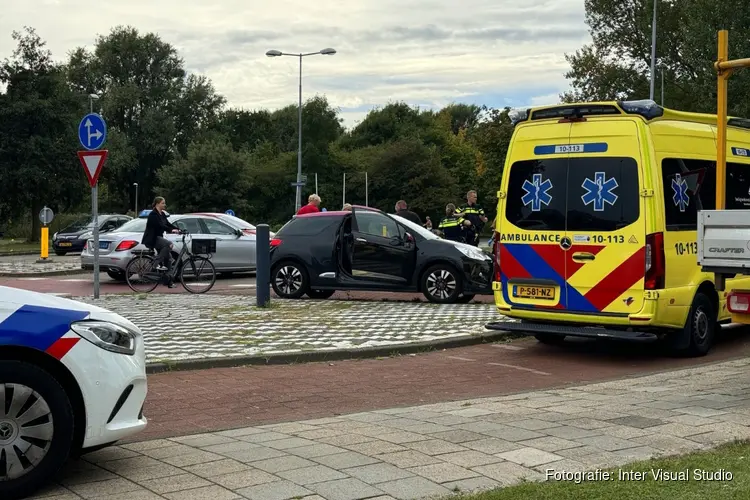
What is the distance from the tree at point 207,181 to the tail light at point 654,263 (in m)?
54.9

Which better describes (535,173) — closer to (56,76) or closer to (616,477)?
(616,477)

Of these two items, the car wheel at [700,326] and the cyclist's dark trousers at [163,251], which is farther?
the cyclist's dark trousers at [163,251]

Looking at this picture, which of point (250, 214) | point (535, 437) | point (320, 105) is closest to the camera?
point (535, 437)

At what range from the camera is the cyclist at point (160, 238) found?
56.2ft

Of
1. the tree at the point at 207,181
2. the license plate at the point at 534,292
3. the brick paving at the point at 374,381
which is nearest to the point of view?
the brick paving at the point at 374,381

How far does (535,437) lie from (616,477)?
41.8 inches

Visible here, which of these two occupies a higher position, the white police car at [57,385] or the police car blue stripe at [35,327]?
the police car blue stripe at [35,327]

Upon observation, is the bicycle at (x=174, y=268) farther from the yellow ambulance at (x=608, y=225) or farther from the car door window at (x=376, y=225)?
the yellow ambulance at (x=608, y=225)

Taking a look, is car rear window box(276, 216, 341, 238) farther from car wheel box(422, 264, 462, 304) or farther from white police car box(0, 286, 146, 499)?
white police car box(0, 286, 146, 499)

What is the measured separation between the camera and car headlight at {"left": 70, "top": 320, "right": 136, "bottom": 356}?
193 inches

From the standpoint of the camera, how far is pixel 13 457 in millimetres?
4535

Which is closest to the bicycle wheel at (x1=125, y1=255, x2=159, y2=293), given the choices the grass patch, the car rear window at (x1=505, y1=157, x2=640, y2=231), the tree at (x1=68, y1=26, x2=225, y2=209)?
the car rear window at (x1=505, y1=157, x2=640, y2=231)

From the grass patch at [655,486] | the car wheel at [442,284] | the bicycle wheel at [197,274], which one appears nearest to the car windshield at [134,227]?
the bicycle wheel at [197,274]

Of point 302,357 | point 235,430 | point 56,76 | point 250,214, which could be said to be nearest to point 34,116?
point 56,76
